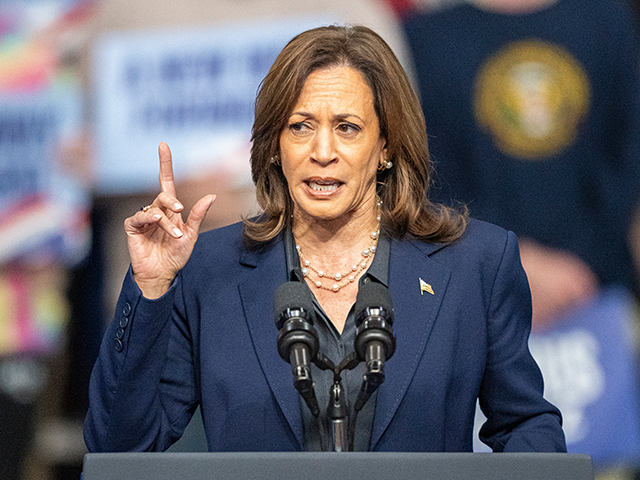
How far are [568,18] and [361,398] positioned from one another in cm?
260

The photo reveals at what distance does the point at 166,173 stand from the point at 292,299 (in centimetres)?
53

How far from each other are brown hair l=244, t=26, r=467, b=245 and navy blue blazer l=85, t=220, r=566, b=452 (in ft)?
0.21

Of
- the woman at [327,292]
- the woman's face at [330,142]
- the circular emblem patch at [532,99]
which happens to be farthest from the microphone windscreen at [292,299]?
the circular emblem patch at [532,99]

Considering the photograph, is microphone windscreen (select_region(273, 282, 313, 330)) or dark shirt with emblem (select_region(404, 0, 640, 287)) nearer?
microphone windscreen (select_region(273, 282, 313, 330))

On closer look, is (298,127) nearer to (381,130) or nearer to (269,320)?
(381,130)

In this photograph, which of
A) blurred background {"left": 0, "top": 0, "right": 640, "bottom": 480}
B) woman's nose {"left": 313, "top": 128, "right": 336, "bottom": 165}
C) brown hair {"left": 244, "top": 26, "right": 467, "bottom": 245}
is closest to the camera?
woman's nose {"left": 313, "top": 128, "right": 336, "bottom": 165}

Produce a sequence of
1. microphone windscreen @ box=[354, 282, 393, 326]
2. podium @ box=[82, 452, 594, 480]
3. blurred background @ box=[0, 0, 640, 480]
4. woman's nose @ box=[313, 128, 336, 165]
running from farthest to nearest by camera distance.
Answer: blurred background @ box=[0, 0, 640, 480] → woman's nose @ box=[313, 128, 336, 165] → microphone windscreen @ box=[354, 282, 393, 326] → podium @ box=[82, 452, 594, 480]

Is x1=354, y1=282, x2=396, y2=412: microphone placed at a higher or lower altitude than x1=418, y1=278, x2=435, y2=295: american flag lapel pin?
higher

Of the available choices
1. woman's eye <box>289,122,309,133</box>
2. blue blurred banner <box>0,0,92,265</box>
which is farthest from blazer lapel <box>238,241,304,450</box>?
blue blurred banner <box>0,0,92,265</box>

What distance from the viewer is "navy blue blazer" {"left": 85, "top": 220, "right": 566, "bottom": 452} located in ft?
5.65

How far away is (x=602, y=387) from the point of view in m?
3.25

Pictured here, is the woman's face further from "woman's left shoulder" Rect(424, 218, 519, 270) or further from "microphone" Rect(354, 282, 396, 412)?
"microphone" Rect(354, 282, 396, 412)

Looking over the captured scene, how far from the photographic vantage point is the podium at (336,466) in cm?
115

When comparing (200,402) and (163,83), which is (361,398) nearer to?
(200,402)
